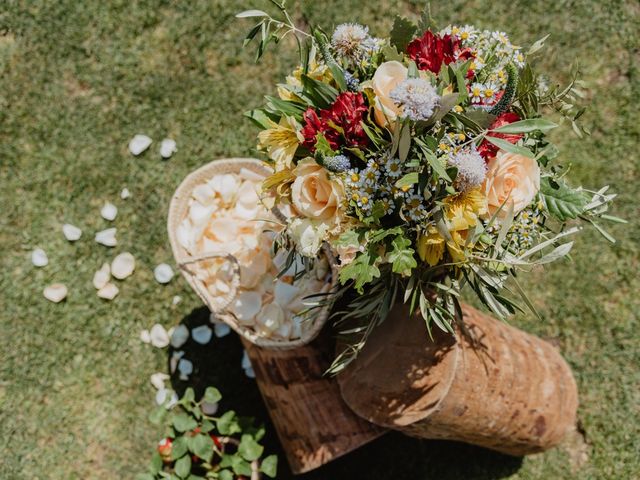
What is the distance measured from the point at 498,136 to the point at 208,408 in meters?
2.06

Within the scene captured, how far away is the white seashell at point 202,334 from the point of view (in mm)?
3207

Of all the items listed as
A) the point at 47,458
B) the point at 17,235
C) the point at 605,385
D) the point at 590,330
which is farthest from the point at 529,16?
the point at 47,458

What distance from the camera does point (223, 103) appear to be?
134 inches

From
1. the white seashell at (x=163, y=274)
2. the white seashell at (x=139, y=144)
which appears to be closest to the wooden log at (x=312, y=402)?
the white seashell at (x=163, y=274)

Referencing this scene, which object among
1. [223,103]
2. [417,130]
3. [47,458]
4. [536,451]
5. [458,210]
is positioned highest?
[417,130]

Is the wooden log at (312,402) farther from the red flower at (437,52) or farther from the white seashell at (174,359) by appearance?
the red flower at (437,52)

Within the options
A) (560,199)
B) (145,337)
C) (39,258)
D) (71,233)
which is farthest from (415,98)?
(39,258)

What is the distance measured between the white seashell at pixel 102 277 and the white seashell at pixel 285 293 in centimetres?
129

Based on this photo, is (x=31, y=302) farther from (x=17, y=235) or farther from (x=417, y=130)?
(x=417, y=130)

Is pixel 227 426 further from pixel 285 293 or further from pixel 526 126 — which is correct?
pixel 526 126

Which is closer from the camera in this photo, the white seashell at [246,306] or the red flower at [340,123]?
the red flower at [340,123]

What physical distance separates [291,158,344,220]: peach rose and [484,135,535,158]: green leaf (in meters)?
0.38

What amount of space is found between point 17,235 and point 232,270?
1541 millimetres

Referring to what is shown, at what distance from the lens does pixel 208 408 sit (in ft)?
10.1
